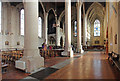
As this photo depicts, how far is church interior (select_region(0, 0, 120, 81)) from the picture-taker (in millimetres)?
5105

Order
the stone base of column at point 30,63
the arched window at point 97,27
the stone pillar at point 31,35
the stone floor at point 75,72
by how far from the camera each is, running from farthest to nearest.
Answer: the arched window at point 97,27
the stone pillar at point 31,35
the stone base of column at point 30,63
the stone floor at point 75,72

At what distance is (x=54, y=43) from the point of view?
29.3 meters

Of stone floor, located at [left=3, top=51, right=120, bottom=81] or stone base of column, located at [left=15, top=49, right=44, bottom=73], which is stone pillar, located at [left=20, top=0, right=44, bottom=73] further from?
stone floor, located at [left=3, top=51, right=120, bottom=81]

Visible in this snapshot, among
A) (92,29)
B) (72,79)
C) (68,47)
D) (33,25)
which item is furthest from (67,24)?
(92,29)

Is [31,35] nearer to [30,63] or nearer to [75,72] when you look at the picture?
[30,63]

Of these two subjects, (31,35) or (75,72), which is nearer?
(75,72)

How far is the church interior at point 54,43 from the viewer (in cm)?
511

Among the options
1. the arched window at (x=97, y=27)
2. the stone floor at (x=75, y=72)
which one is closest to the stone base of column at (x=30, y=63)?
the stone floor at (x=75, y=72)

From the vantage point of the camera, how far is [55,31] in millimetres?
29672

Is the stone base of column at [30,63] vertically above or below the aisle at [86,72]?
above

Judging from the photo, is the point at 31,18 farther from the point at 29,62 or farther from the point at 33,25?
the point at 29,62

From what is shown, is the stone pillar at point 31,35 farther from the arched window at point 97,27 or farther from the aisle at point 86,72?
the arched window at point 97,27

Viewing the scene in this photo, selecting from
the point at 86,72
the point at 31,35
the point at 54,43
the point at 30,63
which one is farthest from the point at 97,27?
the point at 30,63

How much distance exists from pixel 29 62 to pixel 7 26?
17545 millimetres
